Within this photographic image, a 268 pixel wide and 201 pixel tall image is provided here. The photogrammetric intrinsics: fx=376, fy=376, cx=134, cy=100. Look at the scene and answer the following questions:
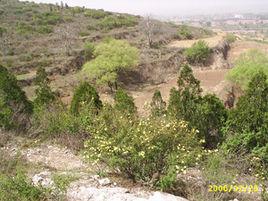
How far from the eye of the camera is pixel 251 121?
1198 cm

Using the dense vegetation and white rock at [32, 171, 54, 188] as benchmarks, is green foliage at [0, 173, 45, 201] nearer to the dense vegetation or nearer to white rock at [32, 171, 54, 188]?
the dense vegetation

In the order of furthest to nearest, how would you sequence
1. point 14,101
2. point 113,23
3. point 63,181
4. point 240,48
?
1. point 113,23
2. point 240,48
3. point 14,101
4. point 63,181

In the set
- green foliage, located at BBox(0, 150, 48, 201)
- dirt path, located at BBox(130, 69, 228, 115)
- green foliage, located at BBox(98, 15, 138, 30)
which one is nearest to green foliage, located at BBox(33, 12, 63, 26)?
green foliage, located at BBox(98, 15, 138, 30)

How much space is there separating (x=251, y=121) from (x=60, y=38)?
35446 millimetres

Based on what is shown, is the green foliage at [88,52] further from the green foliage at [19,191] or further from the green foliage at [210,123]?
the green foliage at [19,191]

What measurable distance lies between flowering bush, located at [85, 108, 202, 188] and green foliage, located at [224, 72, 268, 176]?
263cm

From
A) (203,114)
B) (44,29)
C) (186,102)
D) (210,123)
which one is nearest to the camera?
(203,114)

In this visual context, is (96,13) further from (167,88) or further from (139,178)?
(139,178)

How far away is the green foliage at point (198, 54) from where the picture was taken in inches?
1624

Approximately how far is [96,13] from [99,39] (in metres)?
16.4

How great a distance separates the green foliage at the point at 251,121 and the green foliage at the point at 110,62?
20223mm

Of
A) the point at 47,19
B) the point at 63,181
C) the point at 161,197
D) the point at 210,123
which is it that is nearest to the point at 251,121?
the point at 210,123

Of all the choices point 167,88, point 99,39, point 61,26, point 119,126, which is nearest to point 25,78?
point 167,88

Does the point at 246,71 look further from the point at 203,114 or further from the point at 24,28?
the point at 24,28
